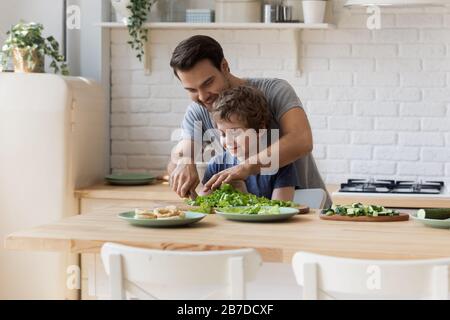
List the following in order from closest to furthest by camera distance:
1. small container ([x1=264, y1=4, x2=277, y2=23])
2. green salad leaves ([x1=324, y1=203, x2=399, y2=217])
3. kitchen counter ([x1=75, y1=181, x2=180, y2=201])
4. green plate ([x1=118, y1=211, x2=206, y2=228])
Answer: green plate ([x1=118, y1=211, x2=206, y2=228])
green salad leaves ([x1=324, y1=203, x2=399, y2=217])
kitchen counter ([x1=75, y1=181, x2=180, y2=201])
small container ([x1=264, y1=4, x2=277, y2=23])

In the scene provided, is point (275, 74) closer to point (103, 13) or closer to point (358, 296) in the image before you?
point (103, 13)

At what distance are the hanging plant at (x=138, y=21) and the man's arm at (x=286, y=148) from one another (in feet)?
5.70

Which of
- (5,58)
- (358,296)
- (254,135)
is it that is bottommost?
(358,296)

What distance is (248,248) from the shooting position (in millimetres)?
2658

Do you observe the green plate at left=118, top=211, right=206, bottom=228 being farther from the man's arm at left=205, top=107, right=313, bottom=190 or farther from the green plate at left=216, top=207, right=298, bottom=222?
the man's arm at left=205, top=107, right=313, bottom=190

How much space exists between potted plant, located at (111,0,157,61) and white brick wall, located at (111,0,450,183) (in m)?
0.12

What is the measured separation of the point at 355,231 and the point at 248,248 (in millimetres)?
480

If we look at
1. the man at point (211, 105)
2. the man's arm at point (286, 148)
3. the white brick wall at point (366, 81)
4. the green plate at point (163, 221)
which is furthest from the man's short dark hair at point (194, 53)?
the white brick wall at point (366, 81)

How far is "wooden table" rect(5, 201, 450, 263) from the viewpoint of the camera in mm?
2670

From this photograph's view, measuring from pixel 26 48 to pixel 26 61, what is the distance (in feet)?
0.23

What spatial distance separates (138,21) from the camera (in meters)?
5.32

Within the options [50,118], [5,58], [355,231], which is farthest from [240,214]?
[5,58]

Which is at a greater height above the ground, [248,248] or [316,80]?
[316,80]

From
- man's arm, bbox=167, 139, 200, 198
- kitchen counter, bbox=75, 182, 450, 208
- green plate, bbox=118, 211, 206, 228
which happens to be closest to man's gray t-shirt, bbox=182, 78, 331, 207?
man's arm, bbox=167, 139, 200, 198
